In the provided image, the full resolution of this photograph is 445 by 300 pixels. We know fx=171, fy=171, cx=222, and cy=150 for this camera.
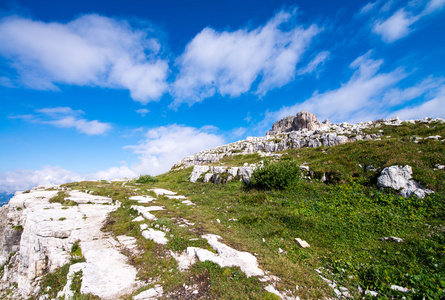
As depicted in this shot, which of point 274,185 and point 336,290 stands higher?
point 274,185

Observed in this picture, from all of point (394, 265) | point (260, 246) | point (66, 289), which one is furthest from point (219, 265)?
point (394, 265)

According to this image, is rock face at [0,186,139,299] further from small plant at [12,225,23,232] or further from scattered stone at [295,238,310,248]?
scattered stone at [295,238,310,248]

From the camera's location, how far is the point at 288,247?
29.0 ft

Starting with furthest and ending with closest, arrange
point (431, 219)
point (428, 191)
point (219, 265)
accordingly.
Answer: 1. point (428, 191)
2. point (431, 219)
3. point (219, 265)

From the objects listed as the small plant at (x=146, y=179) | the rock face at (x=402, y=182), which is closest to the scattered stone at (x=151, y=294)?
the rock face at (x=402, y=182)

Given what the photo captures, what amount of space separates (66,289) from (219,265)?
19.2 ft

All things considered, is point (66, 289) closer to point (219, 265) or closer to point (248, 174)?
point (219, 265)

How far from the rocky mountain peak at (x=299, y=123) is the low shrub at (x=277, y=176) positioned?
139718mm

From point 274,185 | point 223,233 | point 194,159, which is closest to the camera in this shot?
point 223,233

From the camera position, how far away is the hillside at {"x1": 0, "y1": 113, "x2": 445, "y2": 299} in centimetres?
609

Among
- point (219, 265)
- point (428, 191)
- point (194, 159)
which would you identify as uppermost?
point (194, 159)

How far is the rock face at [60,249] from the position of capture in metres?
6.65

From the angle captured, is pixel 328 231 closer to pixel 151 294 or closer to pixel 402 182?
pixel 402 182

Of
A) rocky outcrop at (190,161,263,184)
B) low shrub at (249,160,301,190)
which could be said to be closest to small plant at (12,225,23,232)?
rocky outcrop at (190,161,263,184)
